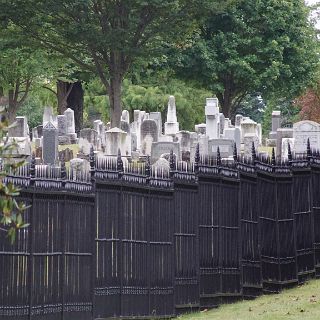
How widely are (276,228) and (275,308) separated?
2.56 m

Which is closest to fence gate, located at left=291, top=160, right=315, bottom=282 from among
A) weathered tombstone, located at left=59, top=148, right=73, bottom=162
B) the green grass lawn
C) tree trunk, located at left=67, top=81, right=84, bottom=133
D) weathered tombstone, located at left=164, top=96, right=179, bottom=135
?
the green grass lawn

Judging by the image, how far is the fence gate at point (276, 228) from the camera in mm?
17656

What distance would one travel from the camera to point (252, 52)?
56312 mm

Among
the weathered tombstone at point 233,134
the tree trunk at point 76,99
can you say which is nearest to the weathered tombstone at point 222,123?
the weathered tombstone at point 233,134

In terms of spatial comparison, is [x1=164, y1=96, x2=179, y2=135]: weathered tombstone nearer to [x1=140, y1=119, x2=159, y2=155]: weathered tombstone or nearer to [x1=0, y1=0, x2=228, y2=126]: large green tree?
[x1=0, y1=0, x2=228, y2=126]: large green tree

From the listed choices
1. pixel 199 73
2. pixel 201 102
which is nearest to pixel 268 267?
pixel 199 73

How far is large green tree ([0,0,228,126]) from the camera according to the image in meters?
39.4

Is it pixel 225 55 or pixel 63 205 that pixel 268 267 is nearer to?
pixel 63 205

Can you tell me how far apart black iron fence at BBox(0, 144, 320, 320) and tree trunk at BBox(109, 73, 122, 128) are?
2272 centimetres

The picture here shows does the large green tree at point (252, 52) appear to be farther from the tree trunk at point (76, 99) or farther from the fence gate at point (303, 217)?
the fence gate at point (303, 217)

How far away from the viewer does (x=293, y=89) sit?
57438mm

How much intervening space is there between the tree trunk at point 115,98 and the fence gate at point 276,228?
23.3 m

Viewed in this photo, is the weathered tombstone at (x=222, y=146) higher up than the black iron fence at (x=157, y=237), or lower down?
higher up

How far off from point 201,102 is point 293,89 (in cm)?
1366
